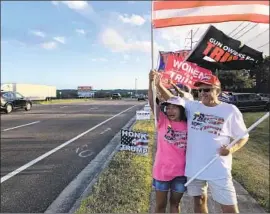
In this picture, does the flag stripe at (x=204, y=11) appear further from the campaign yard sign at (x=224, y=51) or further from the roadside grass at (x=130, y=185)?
the roadside grass at (x=130, y=185)

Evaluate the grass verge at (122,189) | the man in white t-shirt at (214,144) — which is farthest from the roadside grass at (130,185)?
the man in white t-shirt at (214,144)

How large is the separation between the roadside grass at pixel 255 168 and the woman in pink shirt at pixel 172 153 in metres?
2.33

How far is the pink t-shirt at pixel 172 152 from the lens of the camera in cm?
400

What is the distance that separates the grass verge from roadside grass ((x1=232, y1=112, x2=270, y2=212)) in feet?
5.77

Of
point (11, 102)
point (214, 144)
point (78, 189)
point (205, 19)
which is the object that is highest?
point (205, 19)

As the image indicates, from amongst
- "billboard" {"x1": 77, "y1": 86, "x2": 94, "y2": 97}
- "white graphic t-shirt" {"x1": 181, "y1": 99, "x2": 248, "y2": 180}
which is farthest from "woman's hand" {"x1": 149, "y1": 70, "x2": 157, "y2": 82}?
"billboard" {"x1": 77, "y1": 86, "x2": 94, "y2": 97}

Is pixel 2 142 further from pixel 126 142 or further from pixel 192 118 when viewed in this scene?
pixel 192 118

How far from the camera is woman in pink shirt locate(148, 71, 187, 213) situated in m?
4.01

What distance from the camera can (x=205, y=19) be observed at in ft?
15.3

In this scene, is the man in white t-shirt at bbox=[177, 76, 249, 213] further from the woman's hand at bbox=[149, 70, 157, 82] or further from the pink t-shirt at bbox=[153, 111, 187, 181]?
the woman's hand at bbox=[149, 70, 157, 82]

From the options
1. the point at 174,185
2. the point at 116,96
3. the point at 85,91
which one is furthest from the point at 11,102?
the point at 85,91

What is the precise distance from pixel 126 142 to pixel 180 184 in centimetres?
438

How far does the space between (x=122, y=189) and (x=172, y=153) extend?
238cm

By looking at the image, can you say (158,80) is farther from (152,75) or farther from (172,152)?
(172,152)
